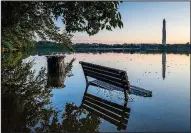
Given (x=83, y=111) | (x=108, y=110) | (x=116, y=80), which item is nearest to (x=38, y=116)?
(x=83, y=111)

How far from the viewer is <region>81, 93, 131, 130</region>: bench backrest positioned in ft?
26.6

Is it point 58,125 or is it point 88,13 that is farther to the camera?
point 88,13

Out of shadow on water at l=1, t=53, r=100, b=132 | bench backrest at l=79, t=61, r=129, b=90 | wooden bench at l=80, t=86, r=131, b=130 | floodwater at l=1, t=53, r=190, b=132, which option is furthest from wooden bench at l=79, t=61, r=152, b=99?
shadow on water at l=1, t=53, r=100, b=132

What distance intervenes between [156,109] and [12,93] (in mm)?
5331

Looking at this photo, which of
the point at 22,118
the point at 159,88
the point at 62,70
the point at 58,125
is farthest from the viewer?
the point at 62,70

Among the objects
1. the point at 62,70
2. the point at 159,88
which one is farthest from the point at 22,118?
the point at 62,70

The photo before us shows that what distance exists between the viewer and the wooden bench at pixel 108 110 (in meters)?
8.12

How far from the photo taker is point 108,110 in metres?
9.45

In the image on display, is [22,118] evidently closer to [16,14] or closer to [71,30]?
[16,14]

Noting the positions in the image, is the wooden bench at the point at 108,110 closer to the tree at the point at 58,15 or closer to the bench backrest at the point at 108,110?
the bench backrest at the point at 108,110

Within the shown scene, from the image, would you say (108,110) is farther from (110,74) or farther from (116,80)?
(110,74)

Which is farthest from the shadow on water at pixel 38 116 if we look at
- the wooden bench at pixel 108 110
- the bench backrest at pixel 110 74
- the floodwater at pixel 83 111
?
the bench backrest at pixel 110 74

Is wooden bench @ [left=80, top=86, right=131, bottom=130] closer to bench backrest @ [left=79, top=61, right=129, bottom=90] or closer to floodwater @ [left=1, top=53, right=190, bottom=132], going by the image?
floodwater @ [left=1, top=53, right=190, bottom=132]

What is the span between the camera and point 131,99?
1125cm
